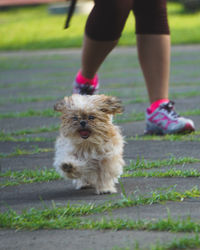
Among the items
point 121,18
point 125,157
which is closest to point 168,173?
point 125,157

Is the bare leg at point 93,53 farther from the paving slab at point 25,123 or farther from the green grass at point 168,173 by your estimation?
the green grass at point 168,173

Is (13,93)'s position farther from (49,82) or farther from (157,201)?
(157,201)

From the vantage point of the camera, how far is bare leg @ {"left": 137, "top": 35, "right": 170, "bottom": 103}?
595 centimetres

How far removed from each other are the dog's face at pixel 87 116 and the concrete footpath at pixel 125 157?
0.39 metres

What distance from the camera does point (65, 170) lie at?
3977 mm

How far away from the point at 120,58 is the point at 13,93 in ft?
19.0

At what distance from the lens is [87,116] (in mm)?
4168

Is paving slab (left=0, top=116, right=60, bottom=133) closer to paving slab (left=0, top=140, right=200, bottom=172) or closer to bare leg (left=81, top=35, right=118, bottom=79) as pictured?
paving slab (left=0, top=140, right=200, bottom=172)

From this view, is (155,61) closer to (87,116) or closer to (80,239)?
(87,116)

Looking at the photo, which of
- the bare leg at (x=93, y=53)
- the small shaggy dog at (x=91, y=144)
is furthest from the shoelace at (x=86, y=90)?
the small shaggy dog at (x=91, y=144)

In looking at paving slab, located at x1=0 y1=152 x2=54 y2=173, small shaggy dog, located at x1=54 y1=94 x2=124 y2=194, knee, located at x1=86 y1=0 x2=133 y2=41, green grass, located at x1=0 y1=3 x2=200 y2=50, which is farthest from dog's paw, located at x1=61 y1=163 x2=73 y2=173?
green grass, located at x1=0 y1=3 x2=200 y2=50

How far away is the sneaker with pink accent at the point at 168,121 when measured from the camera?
5.88m

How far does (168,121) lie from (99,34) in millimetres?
1022

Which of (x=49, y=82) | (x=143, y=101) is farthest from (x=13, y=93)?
(x=143, y=101)
